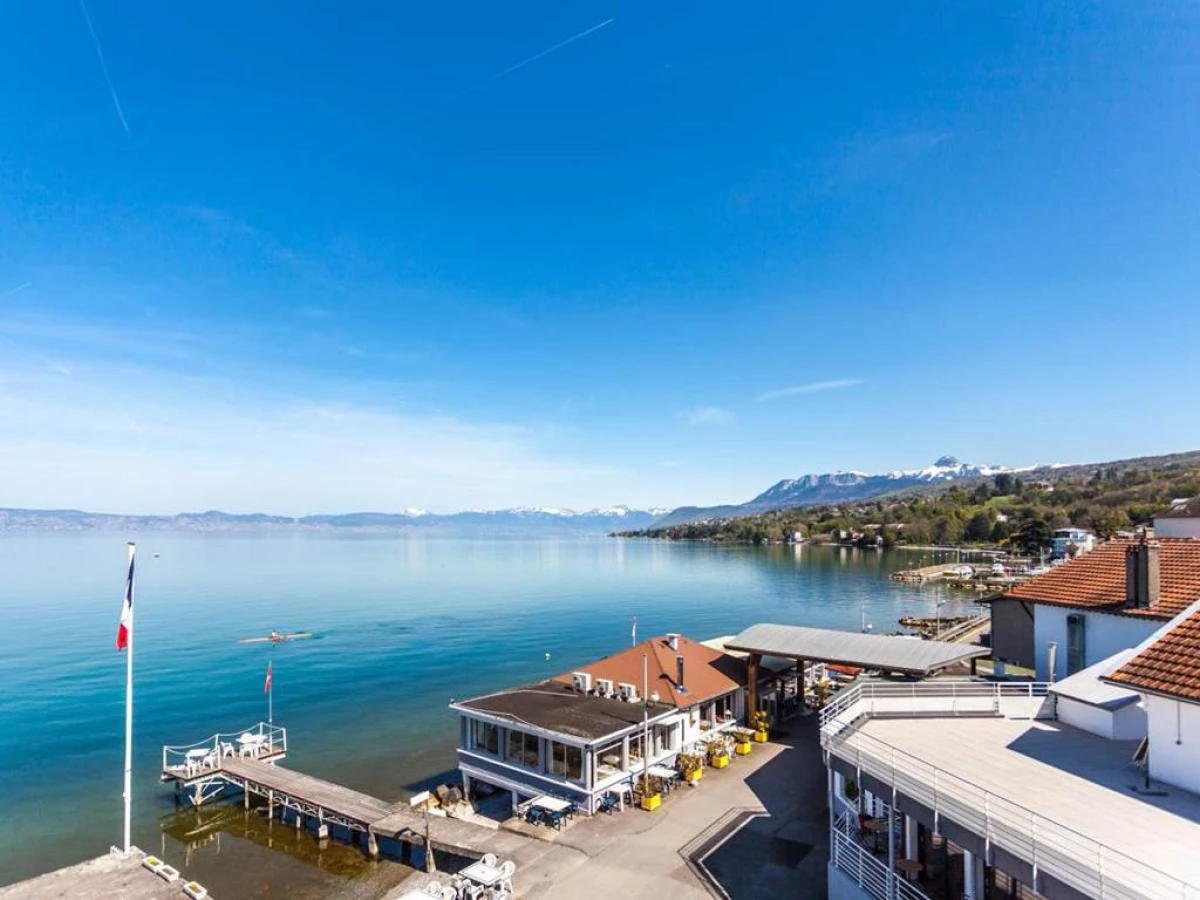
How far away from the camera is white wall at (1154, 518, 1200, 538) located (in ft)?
95.0

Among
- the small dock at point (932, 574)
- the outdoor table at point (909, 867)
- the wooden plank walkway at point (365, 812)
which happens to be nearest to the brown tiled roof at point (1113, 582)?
the outdoor table at point (909, 867)

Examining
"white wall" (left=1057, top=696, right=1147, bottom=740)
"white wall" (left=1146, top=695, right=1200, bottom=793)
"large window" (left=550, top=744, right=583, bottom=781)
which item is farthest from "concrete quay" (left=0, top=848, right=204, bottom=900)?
"white wall" (left=1057, top=696, right=1147, bottom=740)

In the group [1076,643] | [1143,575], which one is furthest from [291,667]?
[1143,575]

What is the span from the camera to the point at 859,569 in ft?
471

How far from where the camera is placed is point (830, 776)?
59.0 ft

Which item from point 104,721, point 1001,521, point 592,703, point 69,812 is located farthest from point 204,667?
point 1001,521

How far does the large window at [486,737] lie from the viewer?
26000 millimetres

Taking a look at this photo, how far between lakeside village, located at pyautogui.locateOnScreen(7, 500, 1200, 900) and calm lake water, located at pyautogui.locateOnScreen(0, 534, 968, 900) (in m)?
3.09

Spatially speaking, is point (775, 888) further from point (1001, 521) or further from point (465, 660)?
point (1001, 521)

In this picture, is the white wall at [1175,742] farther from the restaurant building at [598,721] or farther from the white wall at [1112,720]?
the restaurant building at [598,721]

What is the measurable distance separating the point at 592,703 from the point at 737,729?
22.3 feet

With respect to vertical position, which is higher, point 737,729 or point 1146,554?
point 1146,554

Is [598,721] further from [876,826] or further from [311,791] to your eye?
[311,791]

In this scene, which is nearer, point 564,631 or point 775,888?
point 775,888
